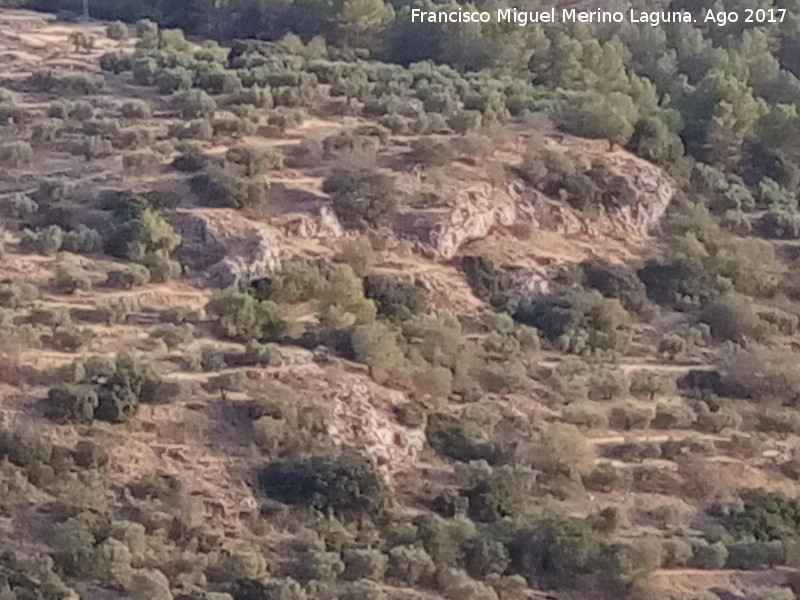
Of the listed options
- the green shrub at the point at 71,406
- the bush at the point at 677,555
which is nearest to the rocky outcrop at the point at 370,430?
the green shrub at the point at 71,406

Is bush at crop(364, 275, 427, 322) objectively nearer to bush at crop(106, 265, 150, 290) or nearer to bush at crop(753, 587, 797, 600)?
bush at crop(106, 265, 150, 290)

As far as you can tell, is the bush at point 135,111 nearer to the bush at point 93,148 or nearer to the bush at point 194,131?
the bush at point 194,131

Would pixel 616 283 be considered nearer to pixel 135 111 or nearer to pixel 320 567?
pixel 135 111

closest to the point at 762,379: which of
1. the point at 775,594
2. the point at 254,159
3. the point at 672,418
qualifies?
the point at 672,418

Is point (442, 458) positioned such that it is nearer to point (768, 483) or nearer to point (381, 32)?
point (768, 483)

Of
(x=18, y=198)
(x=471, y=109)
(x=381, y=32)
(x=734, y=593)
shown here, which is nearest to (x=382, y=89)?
(x=471, y=109)

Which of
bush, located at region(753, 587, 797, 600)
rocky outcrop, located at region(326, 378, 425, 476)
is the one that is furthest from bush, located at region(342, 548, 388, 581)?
bush, located at region(753, 587, 797, 600)


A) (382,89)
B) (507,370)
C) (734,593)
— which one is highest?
(382,89)
